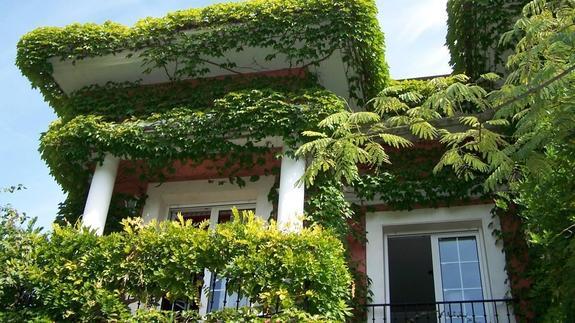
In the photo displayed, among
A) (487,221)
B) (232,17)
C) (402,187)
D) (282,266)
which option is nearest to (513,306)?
(487,221)

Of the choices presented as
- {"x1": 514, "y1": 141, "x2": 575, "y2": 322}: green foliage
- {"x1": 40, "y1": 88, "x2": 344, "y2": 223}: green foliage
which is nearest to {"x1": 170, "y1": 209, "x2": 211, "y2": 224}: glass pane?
{"x1": 40, "y1": 88, "x2": 344, "y2": 223}: green foliage

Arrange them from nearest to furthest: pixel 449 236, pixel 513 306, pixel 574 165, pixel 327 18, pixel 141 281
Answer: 1. pixel 574 165
2. pixel 141 281
3. pixel 513 306
4. pixel 327 18
5. pixel 449 236

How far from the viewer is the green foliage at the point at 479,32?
9.23 m

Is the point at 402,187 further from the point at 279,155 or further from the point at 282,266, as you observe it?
the point at 282,266

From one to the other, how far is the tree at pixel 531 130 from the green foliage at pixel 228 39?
2804 mm

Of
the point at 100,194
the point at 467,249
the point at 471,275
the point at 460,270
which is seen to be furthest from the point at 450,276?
the point at 100,194

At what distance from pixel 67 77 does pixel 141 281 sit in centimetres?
422

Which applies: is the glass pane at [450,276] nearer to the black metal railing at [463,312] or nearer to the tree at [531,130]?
the black metal railing at [463,312]

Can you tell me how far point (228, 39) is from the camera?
9.43 meters

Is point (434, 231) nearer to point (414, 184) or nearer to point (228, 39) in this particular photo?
point (414, 184)

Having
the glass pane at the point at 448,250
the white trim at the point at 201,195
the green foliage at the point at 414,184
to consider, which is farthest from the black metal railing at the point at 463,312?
the white trim at the point at 201,195

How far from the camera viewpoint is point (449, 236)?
973 cm

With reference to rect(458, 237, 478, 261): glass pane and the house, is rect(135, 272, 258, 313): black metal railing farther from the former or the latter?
rect(458, 237, 478, 261): glass pane

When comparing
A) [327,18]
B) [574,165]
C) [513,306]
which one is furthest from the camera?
[327,18]
